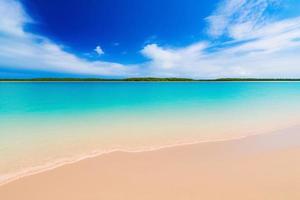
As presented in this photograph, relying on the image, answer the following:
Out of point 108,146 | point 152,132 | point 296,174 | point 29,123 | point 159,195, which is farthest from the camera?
point 29,123

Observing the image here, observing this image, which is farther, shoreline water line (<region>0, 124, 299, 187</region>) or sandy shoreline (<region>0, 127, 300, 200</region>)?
shoreline water line (<region>0, 124, 299, 187</region>)

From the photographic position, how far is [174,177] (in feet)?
9.43

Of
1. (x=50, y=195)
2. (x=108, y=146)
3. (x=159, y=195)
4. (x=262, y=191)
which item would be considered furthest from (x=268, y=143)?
(x=50, y=195)

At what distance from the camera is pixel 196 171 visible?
306 cm

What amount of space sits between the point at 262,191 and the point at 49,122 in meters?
7.07

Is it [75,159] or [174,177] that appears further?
[75,159]

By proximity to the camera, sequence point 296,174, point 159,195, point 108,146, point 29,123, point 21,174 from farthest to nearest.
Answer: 1. point 29,123
2. point 108,146
3. point 21,174
4. point 296,174
5. point 159,195

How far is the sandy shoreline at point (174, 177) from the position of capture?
2.46m

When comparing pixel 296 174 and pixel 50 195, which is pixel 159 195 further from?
pixel 296 174

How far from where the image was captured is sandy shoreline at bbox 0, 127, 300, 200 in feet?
8.05

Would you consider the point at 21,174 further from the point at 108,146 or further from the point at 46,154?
the point at 108,146

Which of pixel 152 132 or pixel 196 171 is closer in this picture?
pixel 196 171

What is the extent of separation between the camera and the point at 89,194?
247 centimetres

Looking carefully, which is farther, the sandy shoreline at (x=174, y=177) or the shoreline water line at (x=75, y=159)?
the shoreline water line at (x=75, y=159)
